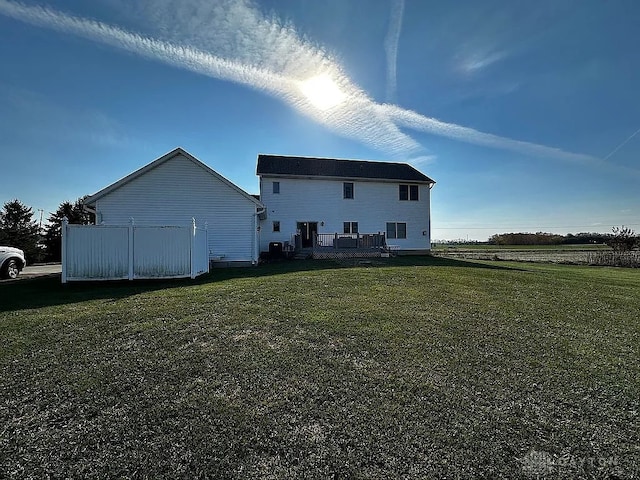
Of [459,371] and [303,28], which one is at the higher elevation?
[303,28]

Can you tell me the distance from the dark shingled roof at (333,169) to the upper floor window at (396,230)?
3.45m

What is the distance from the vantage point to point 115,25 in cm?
975

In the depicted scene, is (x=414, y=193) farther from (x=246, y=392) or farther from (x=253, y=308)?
(x=246, y=392)

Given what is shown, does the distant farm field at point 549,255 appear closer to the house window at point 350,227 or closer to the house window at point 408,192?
the house window at point 408,192

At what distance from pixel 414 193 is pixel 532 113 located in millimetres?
10585

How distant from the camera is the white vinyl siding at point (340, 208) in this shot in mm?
22250

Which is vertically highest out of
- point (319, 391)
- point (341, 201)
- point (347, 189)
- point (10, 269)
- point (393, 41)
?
point (393, 41)

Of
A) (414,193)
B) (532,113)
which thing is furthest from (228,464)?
(414,193)

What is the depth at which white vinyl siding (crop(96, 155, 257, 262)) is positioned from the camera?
47.7ft

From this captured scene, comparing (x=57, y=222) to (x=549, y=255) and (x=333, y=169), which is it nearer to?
(x=333, y=169)

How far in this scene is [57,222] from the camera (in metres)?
31.5

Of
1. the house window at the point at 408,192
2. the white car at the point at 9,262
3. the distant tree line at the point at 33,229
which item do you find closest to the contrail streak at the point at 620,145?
the house window at the point at 408,192

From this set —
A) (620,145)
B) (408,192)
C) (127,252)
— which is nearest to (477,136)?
(408,192)

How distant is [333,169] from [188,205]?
1238cm
